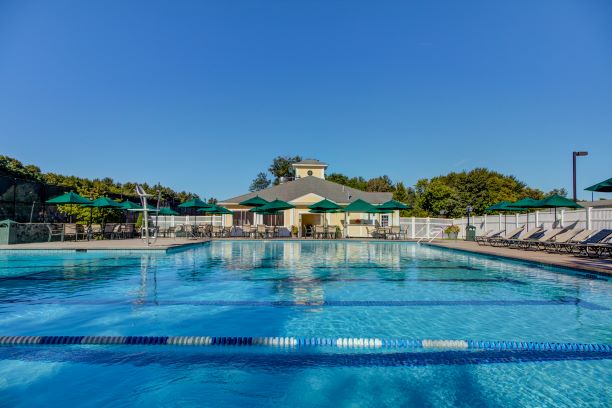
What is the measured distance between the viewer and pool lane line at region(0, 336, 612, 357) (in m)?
4.58

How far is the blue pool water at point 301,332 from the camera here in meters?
3.58

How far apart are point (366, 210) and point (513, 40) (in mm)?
12160

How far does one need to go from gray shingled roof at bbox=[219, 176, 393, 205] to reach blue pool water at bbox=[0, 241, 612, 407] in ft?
66.7

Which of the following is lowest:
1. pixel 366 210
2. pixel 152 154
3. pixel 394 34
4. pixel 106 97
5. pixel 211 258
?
pixel 211 258

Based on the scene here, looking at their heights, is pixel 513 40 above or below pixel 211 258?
above

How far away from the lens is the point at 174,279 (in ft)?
30.9

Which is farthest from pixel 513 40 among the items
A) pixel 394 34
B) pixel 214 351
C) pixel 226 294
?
pixel 214 351

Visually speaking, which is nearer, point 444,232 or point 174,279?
point 174,279

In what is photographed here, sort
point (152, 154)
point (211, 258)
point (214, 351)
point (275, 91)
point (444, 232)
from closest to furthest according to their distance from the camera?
point (214, 351), point (211, 258), point (444, 232), point (275, 91), point (152, 154)

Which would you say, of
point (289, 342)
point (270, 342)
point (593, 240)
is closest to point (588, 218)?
point (593, 240)

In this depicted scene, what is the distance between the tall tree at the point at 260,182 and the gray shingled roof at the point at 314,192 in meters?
27.7

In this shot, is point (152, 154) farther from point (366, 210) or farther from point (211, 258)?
point (211, 258)

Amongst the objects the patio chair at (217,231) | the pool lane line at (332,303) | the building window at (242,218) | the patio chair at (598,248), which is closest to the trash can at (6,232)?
the patio chair at (217,231)

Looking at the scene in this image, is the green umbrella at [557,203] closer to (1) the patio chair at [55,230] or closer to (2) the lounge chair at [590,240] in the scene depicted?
(2) the lounge chair at [590,240]
